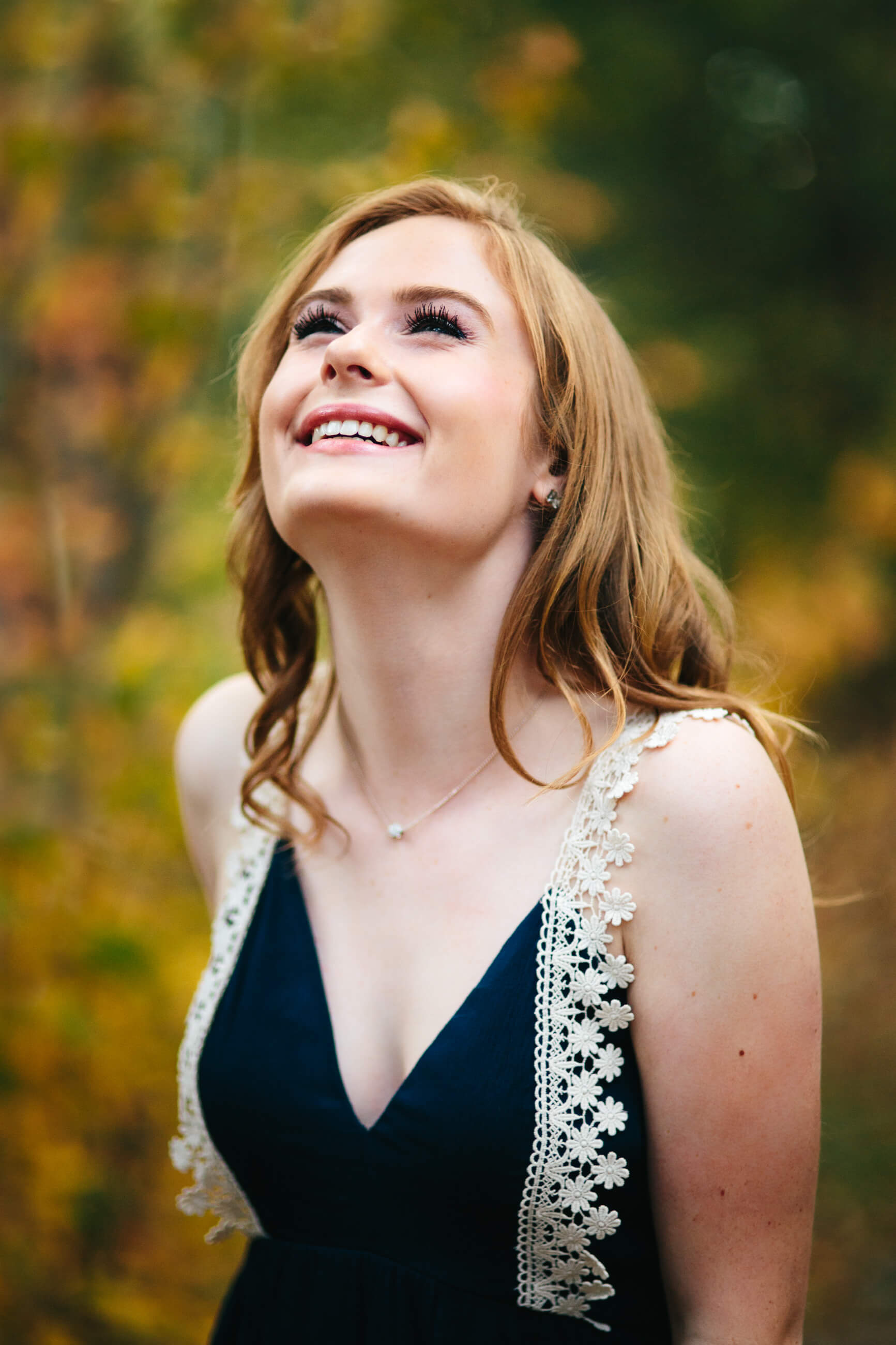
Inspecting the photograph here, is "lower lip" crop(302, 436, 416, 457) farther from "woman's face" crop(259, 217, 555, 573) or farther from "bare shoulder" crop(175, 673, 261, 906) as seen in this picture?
"bare shoulder" crop(175, 673, 261, 906)

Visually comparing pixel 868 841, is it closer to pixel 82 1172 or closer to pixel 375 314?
pixel 82 1172

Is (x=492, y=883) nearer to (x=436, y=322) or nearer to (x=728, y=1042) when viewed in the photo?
(x=728, y=1042)

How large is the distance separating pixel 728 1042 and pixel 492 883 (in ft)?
1.23

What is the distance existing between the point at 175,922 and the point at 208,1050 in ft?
3.19

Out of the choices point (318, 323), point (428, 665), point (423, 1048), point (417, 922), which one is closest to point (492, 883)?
point (417, 922)

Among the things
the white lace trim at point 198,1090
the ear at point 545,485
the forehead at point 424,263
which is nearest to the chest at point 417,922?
the white lace trim at point 198,1090

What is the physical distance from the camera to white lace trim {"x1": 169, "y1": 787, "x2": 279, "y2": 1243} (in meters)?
1.63

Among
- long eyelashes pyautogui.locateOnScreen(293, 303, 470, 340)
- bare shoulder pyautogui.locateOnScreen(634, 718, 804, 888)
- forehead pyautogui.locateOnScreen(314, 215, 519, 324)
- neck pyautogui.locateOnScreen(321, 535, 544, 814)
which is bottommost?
bare shoulder pyautogui.locateOnScreen(634, 718, 804, 888)

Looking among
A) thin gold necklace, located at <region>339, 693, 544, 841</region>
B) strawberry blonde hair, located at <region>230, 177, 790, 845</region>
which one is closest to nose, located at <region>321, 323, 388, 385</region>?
strawberry blonde hair, located at <region>230, 177, 790, 845</region>

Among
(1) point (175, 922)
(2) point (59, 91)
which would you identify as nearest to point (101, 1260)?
(1) point (175, 922)

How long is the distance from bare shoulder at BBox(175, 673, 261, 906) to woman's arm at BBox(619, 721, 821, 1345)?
837mm

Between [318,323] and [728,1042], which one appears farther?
[318,323]

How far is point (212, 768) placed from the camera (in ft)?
6.48

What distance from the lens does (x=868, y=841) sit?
3.96 m
